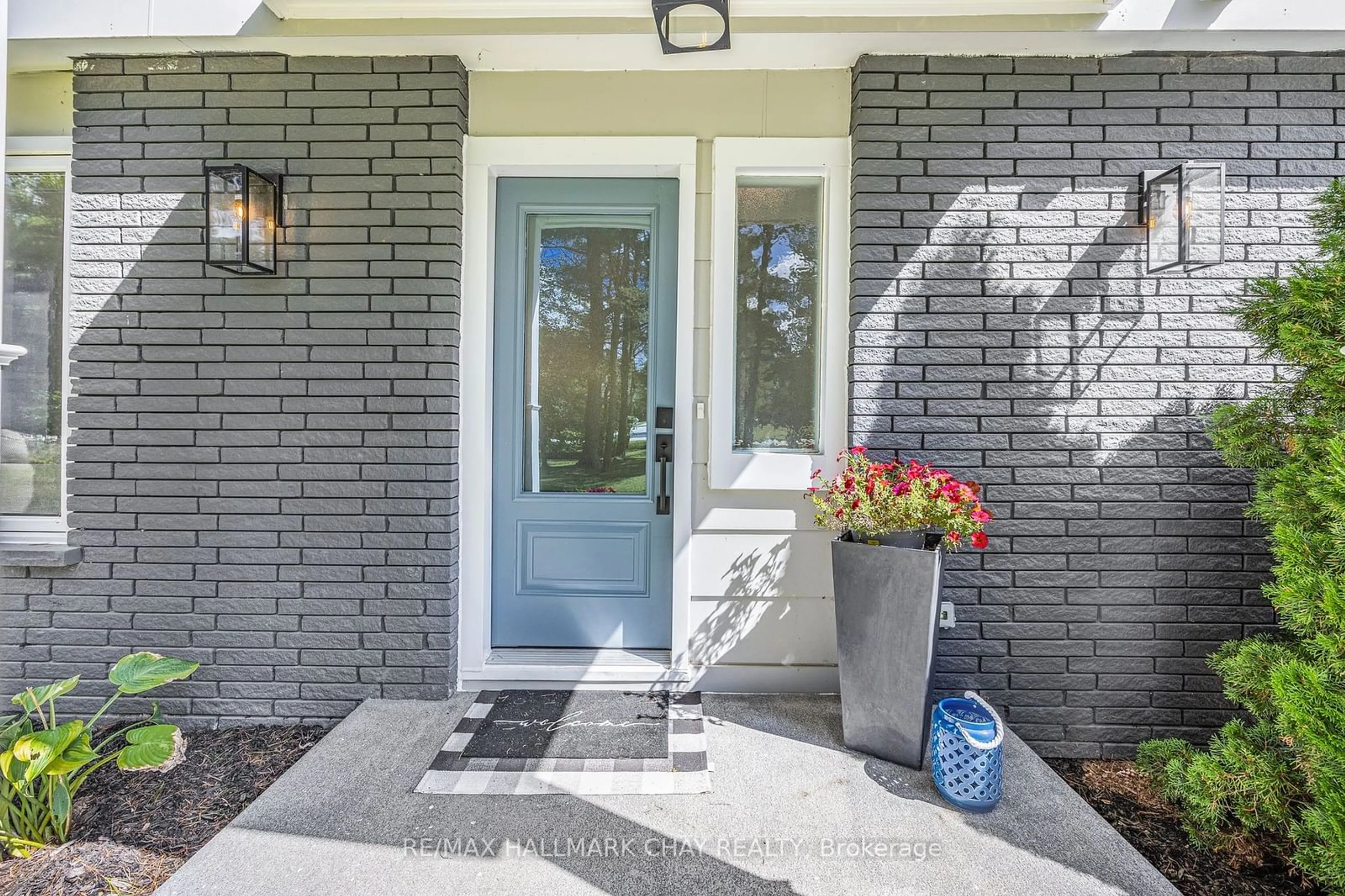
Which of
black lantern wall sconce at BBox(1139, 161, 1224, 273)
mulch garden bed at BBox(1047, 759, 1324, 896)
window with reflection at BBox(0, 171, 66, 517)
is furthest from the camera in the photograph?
window with reflection at BBox(0, 171, 66, 517)

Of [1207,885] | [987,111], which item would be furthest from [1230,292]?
[1207,885]

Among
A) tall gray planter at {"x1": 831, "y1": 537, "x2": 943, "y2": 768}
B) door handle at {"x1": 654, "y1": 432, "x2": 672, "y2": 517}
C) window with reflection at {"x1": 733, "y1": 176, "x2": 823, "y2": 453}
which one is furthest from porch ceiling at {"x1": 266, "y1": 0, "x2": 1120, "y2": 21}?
tall gray planter at {"x1": 831, "y1": 537, "x2": 943, "y2": 768}

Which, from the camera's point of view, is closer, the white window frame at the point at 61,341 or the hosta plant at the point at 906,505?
the hosta plant at the point at 906,505

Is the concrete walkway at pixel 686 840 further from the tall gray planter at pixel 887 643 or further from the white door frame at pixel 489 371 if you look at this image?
the white door frame at pixel 489 371

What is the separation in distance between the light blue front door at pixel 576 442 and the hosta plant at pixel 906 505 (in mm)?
852

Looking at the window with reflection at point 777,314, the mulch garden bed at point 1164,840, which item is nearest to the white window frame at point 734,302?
the window with reflection at point 777,314

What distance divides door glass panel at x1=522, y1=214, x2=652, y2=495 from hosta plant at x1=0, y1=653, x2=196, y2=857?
1.39m

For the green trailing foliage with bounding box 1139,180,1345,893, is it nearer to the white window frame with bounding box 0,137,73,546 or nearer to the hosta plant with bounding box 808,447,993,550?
the hosta plant with bounding box 808,447,993,550

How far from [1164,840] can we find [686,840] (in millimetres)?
1493

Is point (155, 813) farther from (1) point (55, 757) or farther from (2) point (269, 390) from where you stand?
(2) point (269, 390)

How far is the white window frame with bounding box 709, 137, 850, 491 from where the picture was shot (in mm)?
2627

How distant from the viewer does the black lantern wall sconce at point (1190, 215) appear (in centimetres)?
228

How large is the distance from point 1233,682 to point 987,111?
84.3 inches

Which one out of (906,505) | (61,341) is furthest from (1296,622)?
(61,341)
